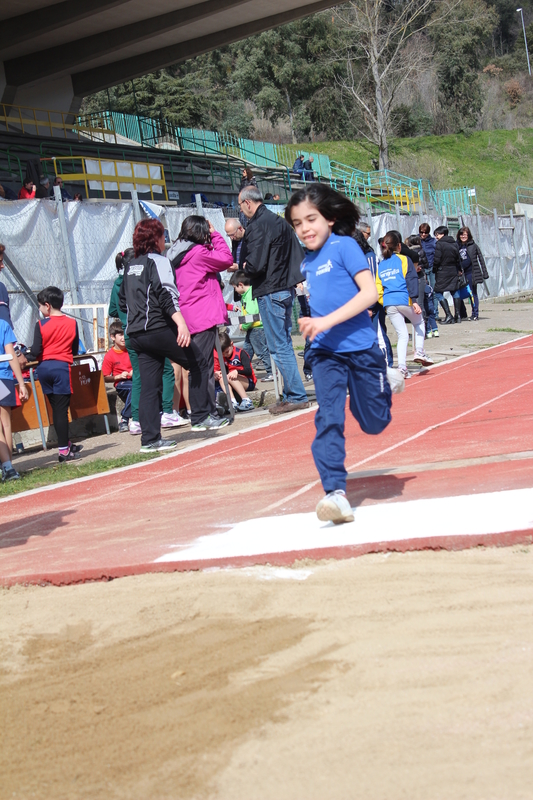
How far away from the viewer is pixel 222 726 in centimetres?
257

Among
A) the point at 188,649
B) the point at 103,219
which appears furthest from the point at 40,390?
the point at 188,649

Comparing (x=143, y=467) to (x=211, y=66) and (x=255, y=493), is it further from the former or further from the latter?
(x=211, y=66)

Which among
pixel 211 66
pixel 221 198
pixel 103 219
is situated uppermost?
pixel 211 66

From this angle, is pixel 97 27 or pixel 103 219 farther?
pixel 97 27

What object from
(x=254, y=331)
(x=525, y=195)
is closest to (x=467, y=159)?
(x=525, y=195)

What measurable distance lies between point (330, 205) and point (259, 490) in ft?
6.90

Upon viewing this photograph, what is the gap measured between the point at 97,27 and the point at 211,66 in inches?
1331

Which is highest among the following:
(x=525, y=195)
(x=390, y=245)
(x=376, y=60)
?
(x=376, y=60)

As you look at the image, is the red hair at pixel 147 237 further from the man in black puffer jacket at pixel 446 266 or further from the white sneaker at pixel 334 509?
the man in black puffer jacket at pixel 446 266

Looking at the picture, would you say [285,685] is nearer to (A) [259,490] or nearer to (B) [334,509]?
(B) [334,509]

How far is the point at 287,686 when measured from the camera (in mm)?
2736

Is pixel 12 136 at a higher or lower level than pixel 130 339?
higher

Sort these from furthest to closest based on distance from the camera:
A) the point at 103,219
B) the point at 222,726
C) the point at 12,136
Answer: the point at 12,136, the point at 103,219, the point at 222,726

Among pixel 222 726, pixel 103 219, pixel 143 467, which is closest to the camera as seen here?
pixel 222 726
